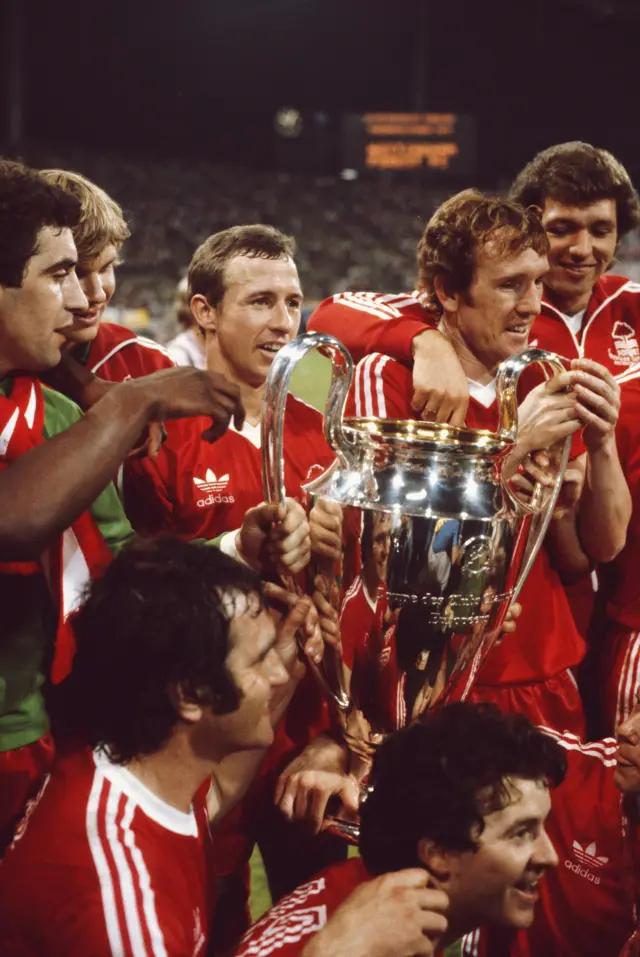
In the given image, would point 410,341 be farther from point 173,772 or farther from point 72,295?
point 173,772

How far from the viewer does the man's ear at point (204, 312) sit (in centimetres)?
268

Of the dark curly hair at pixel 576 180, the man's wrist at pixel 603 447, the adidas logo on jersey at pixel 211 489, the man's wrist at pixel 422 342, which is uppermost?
the dark curly hair at pixel 576 180

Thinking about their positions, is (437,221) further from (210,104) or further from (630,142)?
(210,104)

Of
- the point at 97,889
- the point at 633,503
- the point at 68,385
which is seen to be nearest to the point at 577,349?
the point at 633,503

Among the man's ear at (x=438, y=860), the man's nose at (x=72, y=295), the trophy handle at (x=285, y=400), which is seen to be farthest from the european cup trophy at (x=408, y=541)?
the man's nose at (x=72, y=295)

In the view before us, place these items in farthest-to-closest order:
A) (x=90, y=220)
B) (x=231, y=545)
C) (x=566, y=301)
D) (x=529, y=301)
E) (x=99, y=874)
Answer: (x=566, y=301), (x=90, y=220), (x=529, y=301), (x=231, y=545), (x=99, y=874)

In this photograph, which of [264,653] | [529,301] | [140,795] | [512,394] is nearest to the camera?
[140,795]

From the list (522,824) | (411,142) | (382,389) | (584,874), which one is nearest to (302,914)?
(522,824)

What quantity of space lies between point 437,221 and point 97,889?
4.76 ft

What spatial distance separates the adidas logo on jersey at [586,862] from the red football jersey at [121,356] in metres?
1.38

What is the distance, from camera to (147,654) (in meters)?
1.70

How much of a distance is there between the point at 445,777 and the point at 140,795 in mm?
454

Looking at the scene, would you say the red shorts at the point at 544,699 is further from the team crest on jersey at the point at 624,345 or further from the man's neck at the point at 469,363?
the team crest on jersey at the point at 624,345

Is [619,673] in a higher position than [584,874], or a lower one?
higher
